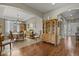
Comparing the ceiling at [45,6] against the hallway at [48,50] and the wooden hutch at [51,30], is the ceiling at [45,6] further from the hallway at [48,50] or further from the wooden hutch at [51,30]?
the hallway at [48,50]

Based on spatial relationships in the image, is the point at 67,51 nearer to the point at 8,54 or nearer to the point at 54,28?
the point at 54,28

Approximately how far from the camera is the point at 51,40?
2432 mm

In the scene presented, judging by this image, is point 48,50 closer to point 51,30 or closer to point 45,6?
point 51,30

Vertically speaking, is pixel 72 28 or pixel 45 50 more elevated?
pixel 72 28

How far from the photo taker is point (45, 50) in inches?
95.3

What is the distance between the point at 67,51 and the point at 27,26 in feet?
2.89

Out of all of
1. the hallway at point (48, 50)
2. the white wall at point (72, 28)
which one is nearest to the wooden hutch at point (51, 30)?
the hallway at point (48, 50)

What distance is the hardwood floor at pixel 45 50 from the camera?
94.8 inches

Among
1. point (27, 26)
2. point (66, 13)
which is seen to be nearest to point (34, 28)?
point (27, 26)

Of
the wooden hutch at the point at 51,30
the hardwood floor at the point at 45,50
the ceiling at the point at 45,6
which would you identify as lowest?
the hardwood floor at the point at 45,50

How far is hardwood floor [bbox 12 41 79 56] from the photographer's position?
2408 mm

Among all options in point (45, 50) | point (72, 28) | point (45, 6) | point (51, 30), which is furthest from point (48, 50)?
point (45, 6)

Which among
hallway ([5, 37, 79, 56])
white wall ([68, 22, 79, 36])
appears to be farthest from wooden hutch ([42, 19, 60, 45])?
white wall ([68, 22, 79, 36])

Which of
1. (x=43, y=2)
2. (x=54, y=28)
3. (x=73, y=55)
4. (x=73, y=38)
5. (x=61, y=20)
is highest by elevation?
(x=43, y=2)
